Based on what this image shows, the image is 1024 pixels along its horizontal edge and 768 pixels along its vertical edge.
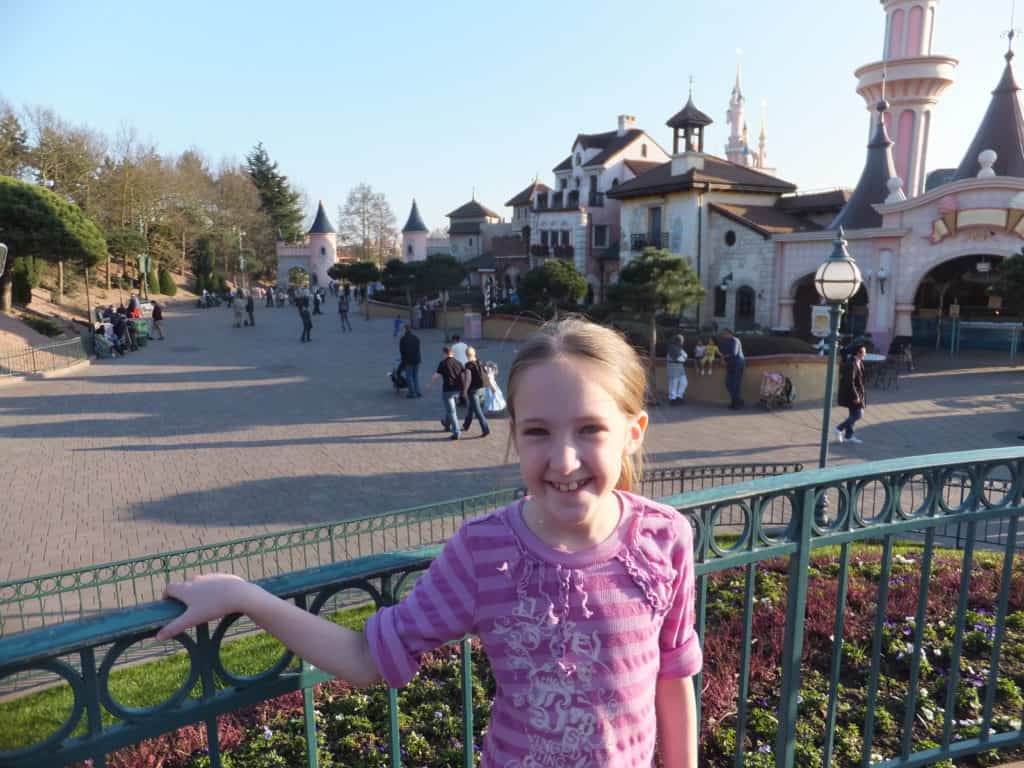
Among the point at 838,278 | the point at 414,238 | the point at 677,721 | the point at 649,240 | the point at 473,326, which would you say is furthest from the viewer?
the point at 414,238

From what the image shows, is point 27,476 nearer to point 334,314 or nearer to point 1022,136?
point 1022,136

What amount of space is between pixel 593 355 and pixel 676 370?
52.7 ft

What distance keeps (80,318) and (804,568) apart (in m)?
38.4

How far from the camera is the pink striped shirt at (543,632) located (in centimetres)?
154

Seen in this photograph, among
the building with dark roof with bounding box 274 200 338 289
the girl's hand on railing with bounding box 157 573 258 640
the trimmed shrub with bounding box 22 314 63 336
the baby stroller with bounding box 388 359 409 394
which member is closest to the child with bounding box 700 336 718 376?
the baby stroller with bounding box 388 359 409 394

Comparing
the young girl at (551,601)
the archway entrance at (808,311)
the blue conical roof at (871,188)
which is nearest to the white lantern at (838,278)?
the young girl at (551,601)

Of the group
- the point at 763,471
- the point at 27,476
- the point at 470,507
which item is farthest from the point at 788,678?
the point at 27,476

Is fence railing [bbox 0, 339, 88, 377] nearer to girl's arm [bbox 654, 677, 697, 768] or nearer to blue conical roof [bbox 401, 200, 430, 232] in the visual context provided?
girl's arm [bbox 654, 677, 697, 768]

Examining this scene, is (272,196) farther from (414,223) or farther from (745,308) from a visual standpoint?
(745,308)

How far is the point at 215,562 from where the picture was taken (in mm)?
7355

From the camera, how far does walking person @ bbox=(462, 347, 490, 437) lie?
1377cm

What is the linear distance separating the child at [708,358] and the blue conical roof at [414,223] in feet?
166

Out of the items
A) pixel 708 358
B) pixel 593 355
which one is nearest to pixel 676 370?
pixel 708 358

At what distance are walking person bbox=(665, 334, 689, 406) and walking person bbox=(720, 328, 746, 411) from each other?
0.96 meters
